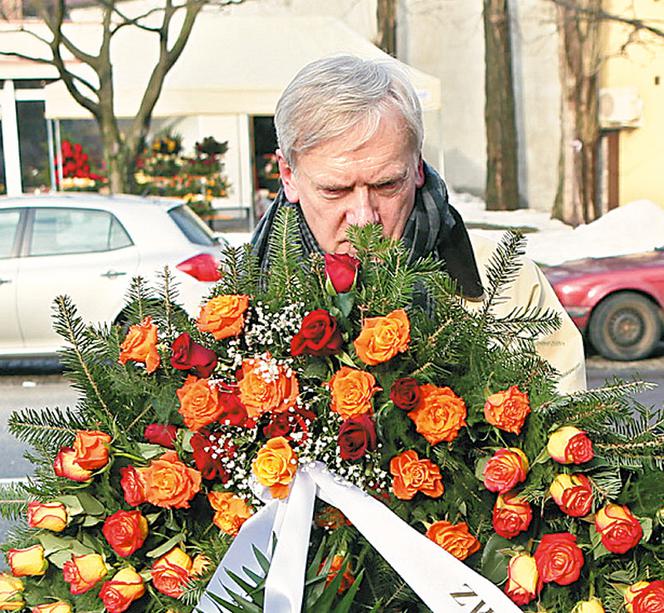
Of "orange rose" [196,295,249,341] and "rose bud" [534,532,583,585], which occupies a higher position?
"orange rose" [196,295,249,341]

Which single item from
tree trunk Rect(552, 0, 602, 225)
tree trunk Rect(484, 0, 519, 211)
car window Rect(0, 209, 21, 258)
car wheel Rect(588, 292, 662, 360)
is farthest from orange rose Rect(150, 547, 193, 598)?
tree trunk Rect(484, 0, 519, 211)

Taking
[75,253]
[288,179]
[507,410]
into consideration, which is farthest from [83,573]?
[75,253]

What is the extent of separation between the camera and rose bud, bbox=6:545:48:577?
5.12ft

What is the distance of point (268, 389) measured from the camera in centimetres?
147

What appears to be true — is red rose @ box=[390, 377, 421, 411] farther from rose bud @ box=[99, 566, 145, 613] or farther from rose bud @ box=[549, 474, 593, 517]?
rose bud @ box=[99, 566, 145, 613]

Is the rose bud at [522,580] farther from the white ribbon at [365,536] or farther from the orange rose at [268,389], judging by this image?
the orange rose at [268,389]

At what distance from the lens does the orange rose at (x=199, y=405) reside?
1.50 metres

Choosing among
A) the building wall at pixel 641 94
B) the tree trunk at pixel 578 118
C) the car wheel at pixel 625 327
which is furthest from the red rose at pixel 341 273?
the building wall at pixel 641 94

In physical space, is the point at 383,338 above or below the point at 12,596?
above

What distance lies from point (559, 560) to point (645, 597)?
0.38 ft

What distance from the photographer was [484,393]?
4.96 feet

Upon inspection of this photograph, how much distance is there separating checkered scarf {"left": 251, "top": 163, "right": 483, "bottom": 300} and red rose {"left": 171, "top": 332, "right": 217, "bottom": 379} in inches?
13.6

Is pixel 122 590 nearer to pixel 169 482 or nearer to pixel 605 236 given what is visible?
pixel 169 482

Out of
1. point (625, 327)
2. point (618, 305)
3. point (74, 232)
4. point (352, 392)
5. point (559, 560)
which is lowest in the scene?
point (625, 327)
